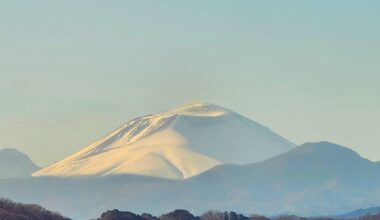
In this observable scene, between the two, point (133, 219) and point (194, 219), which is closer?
point (133, 219)

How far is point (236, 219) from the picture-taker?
198m

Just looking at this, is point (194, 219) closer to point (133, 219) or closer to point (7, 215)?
point (133, 219)

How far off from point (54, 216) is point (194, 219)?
2566 cm

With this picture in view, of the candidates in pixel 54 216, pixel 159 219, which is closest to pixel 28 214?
pixel 54 216

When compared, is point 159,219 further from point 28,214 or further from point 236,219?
point 28,214

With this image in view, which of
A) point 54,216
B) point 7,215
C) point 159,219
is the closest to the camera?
point 7,215

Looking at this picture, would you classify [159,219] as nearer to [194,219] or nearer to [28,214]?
[194,219]

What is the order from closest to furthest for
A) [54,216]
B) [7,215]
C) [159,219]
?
[7,215], [54,216], [159,219]

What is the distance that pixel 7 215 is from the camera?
555 ft

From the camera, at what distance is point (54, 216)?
7170 inches

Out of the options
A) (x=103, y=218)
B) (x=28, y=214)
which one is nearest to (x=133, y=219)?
(x=103, y=218)

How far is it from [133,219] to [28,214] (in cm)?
1617

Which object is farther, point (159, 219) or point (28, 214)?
point (159, 219)

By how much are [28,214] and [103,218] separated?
1293 centimetres
